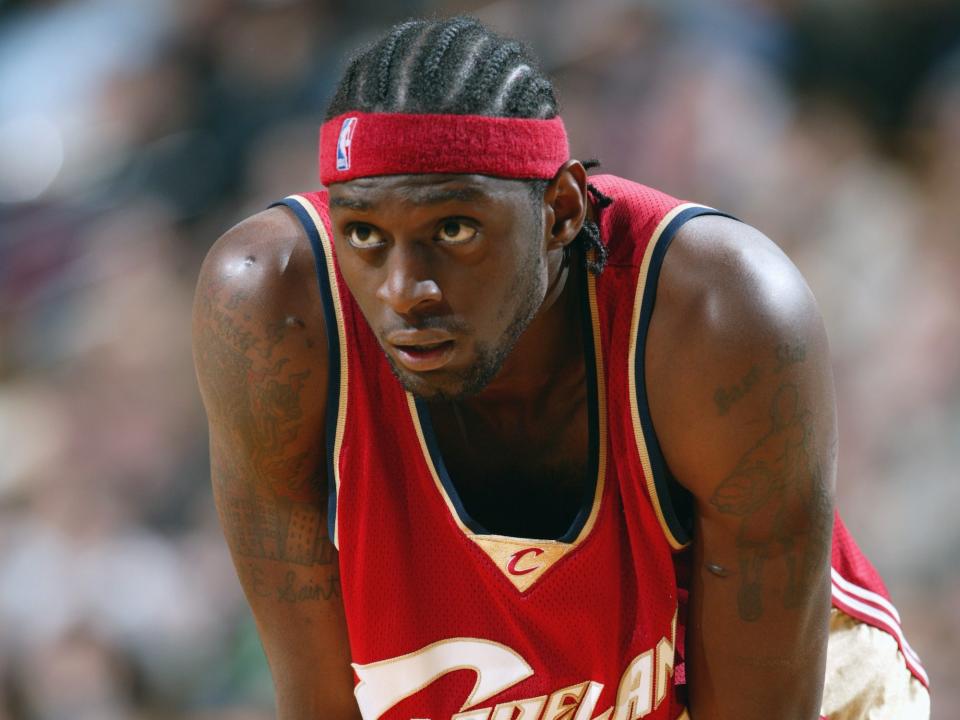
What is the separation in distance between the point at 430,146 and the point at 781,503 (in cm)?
66

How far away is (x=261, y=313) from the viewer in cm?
178

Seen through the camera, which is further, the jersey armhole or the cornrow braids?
the jersey armhole

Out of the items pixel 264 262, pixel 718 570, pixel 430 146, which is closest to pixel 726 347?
pixel 718 570

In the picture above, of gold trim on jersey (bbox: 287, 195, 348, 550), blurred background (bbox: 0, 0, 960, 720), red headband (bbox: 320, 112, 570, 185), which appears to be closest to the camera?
red headband (bbox: 320, 112, 570, 185)

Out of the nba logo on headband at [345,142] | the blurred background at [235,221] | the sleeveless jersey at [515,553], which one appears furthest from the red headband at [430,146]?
the blurred background at [235,221]

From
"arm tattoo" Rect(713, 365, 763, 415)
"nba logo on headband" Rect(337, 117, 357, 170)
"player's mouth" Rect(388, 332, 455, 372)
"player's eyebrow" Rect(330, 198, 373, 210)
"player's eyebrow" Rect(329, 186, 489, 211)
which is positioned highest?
"nba logo on headband" Rect(337, 117, 357, 170)

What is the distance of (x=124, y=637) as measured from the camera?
368 cm

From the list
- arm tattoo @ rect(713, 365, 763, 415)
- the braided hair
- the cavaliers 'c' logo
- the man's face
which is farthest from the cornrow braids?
the cavaliers 'c' logo

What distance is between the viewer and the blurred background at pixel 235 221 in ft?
12.2

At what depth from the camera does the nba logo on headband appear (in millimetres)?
1610

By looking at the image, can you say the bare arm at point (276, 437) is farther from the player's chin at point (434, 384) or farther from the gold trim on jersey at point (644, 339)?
the gold trim on jersey at point (644, 339)

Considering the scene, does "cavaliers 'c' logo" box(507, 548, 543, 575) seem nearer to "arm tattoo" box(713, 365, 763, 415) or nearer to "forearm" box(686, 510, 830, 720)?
"forearm" box(686, 510, 830, 720)

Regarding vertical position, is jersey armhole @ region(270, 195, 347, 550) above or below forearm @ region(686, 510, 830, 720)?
above

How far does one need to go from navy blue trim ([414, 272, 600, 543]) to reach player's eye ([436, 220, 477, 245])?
0.83ft
